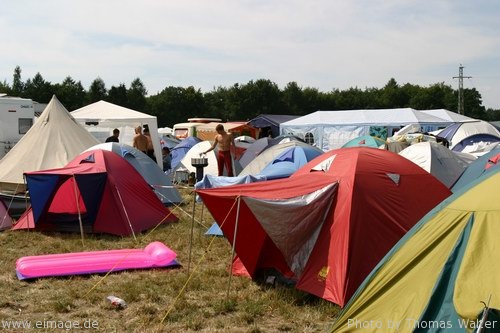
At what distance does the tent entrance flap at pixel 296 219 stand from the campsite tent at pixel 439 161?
6.39 metres

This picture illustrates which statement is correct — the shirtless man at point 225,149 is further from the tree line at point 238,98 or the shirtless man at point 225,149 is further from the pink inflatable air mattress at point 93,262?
the tree line at point 238,98

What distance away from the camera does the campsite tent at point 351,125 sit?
27438mm

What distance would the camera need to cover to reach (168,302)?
17.4 feet

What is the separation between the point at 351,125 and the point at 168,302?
2359cm

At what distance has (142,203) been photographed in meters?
8.88

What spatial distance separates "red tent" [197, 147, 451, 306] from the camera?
5.08m

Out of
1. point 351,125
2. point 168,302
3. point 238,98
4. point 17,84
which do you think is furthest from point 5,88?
point 168,302

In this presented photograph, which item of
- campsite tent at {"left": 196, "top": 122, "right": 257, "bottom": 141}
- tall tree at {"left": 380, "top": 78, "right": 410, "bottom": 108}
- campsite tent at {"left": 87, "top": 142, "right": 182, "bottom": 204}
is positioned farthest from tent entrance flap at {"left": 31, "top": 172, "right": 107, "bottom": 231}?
tall tree at {"left": 380, "top": 78, "right": 410, "bottom": 108}

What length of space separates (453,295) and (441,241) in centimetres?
43

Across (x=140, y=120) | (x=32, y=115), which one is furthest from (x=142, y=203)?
(x=32, y=115)

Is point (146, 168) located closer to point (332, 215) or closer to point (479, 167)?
point (479, 167)

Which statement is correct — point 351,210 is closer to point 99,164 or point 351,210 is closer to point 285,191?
point 285,191

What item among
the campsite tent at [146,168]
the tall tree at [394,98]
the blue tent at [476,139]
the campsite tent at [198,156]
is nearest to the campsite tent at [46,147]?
the campsite tent at [146,168]

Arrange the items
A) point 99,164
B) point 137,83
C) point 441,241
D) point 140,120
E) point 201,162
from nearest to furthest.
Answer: point 441,241
point 99,164
point 201,162
point 140,120
point 137,83
